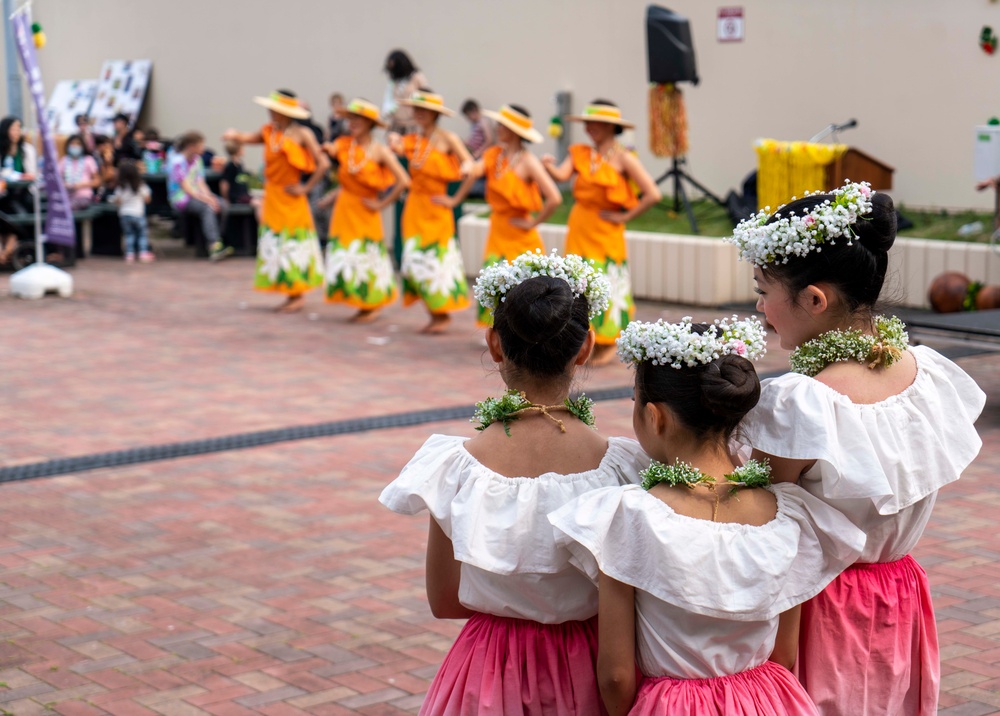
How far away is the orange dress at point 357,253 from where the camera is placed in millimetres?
10781

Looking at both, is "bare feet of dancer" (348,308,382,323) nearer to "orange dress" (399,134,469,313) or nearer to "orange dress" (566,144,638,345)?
"orange dress" (399,134,469,313)

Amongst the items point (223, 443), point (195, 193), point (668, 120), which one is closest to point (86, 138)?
point (195, 193)

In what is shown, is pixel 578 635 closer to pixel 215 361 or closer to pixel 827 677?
pixel 827 677

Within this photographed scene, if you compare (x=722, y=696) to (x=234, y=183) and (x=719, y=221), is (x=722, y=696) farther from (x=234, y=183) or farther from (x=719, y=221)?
(x=234, y=183)

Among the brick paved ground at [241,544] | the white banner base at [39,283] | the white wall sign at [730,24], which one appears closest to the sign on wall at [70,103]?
the white banner base at [39,283]

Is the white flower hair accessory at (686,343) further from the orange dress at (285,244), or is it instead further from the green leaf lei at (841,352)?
the orange dress at (285,244)

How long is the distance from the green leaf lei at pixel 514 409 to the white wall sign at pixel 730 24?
1285cm

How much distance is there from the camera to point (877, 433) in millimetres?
2297

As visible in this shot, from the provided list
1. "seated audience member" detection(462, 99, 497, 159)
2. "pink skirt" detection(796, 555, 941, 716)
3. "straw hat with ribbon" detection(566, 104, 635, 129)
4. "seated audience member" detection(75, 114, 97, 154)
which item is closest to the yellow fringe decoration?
"seated audience member" detection(462, 99, 497, 159)

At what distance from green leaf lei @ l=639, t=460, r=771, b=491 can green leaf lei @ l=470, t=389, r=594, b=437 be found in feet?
0.63

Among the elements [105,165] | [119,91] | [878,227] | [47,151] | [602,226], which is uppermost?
[878,227]

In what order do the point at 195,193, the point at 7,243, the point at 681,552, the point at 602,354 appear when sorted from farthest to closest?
the point at 195,193
the point at 7,243
the point at 602,354
the point at 681,552

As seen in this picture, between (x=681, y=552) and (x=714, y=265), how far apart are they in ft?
31.6

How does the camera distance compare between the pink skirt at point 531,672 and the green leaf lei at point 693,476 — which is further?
the pink skirt at point 531,672
